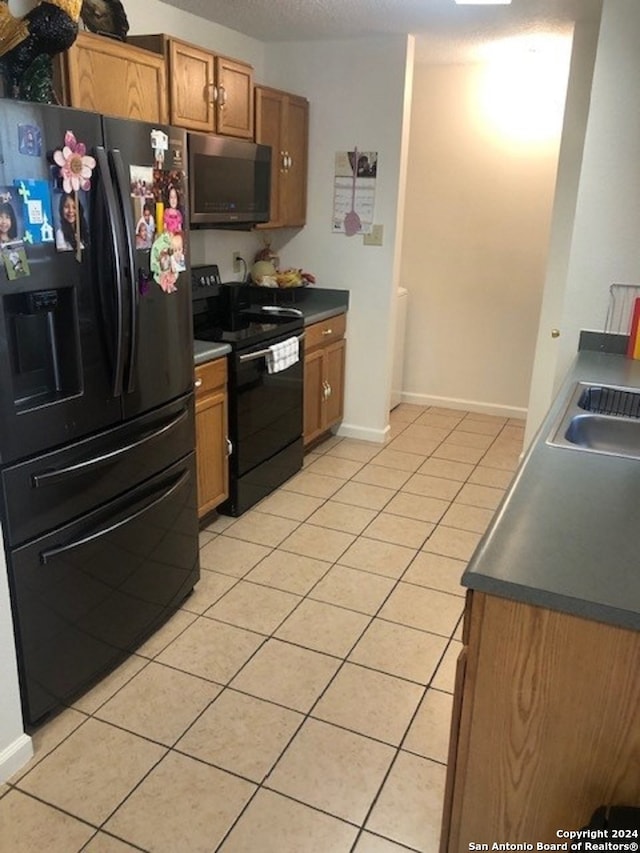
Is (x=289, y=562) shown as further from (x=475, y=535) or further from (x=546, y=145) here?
(x=546, y=145)

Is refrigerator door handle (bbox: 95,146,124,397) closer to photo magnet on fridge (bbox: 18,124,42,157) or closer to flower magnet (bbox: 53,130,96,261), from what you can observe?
flower magnet (bbox: 53,130,96,261)

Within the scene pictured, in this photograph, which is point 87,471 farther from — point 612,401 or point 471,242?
point 471,242

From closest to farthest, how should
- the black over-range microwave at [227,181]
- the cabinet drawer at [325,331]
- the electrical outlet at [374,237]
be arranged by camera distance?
the black over-range microwave at [227,181]
the cabinet drawer at [325,331]
the electrical outlet at [374,237]

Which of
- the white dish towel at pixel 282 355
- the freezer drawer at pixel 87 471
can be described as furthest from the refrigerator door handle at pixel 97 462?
the white dish towel at pixel 282 355

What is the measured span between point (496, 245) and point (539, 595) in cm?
404

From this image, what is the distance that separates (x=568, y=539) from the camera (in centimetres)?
124

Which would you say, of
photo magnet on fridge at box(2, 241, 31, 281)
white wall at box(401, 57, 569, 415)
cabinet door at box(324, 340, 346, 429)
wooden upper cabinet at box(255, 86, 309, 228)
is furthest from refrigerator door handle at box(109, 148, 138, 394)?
white wall at box(401, 57, 569, 415)

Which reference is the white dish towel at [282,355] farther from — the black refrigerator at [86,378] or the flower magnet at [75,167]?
the flower magnet at [75,167]

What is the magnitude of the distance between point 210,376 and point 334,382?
1.44 metres

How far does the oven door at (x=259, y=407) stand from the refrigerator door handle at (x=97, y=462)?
764 mm

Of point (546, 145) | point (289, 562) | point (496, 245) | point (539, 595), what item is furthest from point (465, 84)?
point (539, 595)

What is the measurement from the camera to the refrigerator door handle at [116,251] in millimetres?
1816

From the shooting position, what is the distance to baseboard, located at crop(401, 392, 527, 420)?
16.5ft

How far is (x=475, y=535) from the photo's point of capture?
10.6ft
